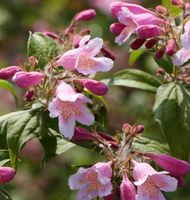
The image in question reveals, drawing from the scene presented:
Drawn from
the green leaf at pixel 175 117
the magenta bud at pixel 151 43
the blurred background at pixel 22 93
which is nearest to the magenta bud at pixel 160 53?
the magenta bud at pixel 151 43

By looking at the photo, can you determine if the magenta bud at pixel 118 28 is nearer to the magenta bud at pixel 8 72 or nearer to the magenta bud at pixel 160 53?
the magenta bud at pixel 160 53

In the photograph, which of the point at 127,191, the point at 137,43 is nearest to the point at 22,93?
the point at 137,43

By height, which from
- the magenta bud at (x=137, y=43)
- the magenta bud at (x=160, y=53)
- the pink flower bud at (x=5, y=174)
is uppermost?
the magenta bud at (x=137, y=43)

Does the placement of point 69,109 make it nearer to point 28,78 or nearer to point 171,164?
point 28,78

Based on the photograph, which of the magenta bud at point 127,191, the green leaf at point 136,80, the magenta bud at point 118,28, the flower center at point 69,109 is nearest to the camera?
the magenta bud at point 127,191

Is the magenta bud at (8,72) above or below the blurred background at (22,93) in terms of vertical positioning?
above

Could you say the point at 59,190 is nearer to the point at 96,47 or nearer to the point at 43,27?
the point at 43,27

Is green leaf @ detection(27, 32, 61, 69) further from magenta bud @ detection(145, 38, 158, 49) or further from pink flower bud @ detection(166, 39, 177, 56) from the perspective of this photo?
pink flower bud @ detection(166, 39, 177, 56)

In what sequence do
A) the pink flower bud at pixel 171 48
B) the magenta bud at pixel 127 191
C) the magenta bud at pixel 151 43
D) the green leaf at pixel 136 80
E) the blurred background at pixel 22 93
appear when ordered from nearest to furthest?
the magenta bud at pixel 127 191
the pink flower bud at pixel 171 48
the magenta bud at pixel 151 43
the green leaf at pixel 136 80
the blurred background at pixel 22 93
